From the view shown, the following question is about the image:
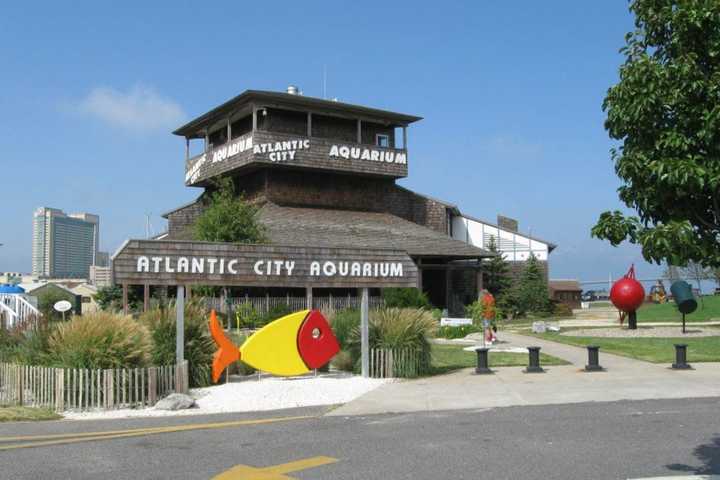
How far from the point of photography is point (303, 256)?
15.8 metres

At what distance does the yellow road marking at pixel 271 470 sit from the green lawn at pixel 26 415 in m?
5.04

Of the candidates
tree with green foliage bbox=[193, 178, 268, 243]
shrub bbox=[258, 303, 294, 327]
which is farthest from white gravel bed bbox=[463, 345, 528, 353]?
tree with green foliage bbox=[193, 178, 268, 243]

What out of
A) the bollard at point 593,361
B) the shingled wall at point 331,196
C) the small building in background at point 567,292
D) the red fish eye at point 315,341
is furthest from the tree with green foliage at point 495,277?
the red fish eye at point 315,341

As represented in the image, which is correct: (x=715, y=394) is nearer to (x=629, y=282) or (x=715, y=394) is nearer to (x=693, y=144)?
(x=693, y=144)

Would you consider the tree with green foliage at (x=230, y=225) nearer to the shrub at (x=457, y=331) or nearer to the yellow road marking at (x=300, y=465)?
the shrub at (x=457, y=331)

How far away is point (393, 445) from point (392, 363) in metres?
6.62

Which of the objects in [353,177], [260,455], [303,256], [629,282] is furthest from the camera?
[353,177]

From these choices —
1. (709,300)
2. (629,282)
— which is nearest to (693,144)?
(629,282)

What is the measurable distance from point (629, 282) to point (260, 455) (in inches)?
940

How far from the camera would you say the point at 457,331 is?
27609 mm

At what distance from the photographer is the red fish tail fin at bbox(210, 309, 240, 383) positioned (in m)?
14.3

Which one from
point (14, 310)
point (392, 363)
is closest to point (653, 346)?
point (392, 363)

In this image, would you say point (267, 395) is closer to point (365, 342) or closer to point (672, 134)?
point (365, 342)

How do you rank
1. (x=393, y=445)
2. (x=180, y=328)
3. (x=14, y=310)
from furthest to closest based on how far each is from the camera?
(x=14, y=310)
(x=180, y=328)
(x=393, y=445)
